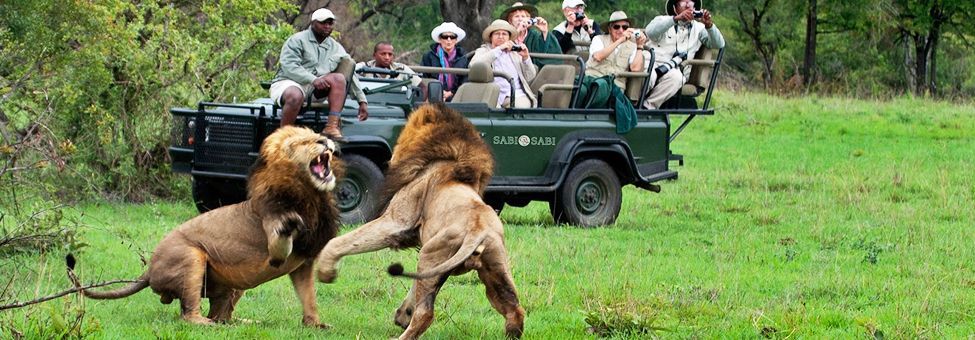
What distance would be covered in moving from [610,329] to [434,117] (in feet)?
4.20

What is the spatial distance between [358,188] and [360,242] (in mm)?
4905

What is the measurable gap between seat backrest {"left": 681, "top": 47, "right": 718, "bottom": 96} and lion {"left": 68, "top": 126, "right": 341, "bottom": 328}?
21.7ft

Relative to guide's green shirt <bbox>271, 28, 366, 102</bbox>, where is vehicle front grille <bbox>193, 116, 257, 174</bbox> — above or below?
below

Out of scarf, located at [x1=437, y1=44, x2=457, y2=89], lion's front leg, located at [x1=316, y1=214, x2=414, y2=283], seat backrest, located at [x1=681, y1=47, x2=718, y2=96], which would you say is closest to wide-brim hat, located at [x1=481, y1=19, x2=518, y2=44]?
scarf, located at [x1=437, y1=44, x2=457, y2=89]

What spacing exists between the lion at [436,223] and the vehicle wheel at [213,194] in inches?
197

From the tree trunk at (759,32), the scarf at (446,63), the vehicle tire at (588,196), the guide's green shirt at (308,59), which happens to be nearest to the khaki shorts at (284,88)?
the guide's green shirt at (308,59)

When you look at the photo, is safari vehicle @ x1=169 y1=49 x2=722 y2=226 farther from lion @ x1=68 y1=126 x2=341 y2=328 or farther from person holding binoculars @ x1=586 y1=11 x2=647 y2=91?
lion @ x1=68 y1=126 x2=341 y2=328

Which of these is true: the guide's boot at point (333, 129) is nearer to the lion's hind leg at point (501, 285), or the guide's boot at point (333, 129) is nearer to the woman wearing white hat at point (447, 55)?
the woman wearing white hat at point (447, 55)

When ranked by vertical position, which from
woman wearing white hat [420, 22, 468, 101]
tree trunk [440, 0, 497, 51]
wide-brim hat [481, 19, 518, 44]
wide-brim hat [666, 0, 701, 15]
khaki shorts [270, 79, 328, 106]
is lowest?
khaki shorts [270, 79, 328, 106]

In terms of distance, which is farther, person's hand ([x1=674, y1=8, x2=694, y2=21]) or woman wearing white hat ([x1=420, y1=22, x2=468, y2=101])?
person's hand ([x1=674, y1=8, x2=694, y2=21])

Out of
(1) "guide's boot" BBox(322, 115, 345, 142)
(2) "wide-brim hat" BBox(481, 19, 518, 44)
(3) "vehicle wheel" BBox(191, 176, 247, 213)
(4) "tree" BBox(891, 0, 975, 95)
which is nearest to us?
(1) "guide's boot" BBox(322, 115, 345, 142)

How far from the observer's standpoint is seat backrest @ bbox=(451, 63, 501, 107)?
11.4m

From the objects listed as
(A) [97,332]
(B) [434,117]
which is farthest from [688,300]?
(A) [97,332]

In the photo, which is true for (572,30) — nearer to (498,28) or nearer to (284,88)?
(498,28)
